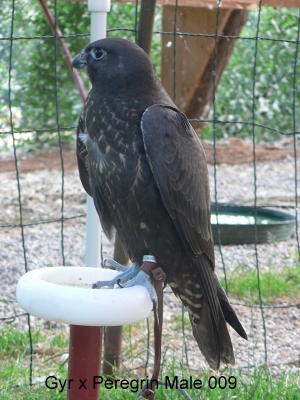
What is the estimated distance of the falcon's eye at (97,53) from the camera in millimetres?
2748

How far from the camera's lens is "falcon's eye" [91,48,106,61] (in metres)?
2.75

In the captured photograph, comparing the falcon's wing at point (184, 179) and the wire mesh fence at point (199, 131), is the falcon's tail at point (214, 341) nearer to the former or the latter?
the falcon's wing at point (184, 179)

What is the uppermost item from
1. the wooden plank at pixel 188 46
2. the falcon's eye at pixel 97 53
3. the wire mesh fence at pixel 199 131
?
the falcon's eye at pixel 97 53

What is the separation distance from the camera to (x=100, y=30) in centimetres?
300

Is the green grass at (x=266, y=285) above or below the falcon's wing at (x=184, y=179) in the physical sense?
below

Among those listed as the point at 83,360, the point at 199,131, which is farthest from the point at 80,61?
the point at 199,131

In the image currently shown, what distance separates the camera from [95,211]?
124 inches

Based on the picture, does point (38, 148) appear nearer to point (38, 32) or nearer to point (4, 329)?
point (38, 32)

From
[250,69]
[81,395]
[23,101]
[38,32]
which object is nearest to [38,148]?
[23,101]

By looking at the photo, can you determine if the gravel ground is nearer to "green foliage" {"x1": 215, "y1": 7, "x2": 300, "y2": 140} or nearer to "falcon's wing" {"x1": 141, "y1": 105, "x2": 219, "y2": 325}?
"falcon's wing" {"x1": 141, "y1": 105, "x2": 219, "y2": 325}

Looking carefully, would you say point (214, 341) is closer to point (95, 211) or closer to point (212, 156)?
point (95, 211)

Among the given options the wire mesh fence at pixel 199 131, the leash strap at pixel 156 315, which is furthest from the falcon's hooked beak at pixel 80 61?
the leash strap at pixel 156 315

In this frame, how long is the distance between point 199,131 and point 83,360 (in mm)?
4574

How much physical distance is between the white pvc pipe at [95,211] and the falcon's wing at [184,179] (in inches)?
21.9
